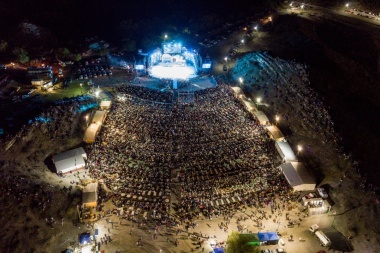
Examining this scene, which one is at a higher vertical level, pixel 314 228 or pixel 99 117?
pixel 99 117

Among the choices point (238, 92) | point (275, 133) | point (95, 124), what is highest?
point (238, 92)

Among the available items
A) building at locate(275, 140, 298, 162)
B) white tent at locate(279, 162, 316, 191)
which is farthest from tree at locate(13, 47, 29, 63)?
white tent at locate(279, 162, 316, 191)

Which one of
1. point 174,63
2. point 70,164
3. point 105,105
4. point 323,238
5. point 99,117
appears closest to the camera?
point 323,238

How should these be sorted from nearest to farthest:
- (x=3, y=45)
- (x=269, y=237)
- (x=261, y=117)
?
(x=269, y=237)
(x=261, y=117)
(x=3, y=45)

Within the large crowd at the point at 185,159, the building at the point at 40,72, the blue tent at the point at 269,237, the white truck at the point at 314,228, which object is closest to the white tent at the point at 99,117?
the large crowd at the point at 185,159

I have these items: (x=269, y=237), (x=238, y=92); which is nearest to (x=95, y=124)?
(x=238, y=92)

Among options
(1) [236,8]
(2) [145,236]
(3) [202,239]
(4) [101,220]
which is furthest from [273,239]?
(1) [236,8]

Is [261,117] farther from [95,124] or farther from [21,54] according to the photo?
[21,54]
